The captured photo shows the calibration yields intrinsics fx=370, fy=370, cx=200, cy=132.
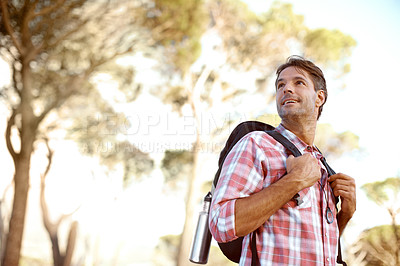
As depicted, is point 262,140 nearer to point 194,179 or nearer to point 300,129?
point 300,129

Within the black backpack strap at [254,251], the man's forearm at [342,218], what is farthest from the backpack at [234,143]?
the man's forearm at [342,218]

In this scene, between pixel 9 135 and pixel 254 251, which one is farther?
pixel 9 135

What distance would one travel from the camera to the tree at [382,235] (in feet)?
27.6

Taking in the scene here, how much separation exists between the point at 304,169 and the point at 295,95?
34cm

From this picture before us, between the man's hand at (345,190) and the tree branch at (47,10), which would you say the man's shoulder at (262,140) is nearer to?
the man's hand at (345,190)

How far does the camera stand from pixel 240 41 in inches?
342

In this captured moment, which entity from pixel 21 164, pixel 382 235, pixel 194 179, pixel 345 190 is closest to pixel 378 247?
pixel 382 235

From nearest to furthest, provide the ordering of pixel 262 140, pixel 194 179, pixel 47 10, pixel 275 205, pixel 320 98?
1. pixel 275 205
2. pixel 262 140
3. pixel 320 98
4. pixel 47 10
5. pixel 194 179

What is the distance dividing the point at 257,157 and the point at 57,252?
27.3ft

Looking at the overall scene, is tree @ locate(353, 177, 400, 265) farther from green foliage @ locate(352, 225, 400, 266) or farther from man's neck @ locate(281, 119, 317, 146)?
man's neck @ locate(281, 119, 317, 146)

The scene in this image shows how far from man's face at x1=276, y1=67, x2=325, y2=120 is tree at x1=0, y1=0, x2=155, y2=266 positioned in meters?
5.48

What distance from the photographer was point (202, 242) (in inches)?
46.3

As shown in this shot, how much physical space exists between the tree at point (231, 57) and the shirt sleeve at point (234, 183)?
735cm

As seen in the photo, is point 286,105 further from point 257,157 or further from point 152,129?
point 152,129
